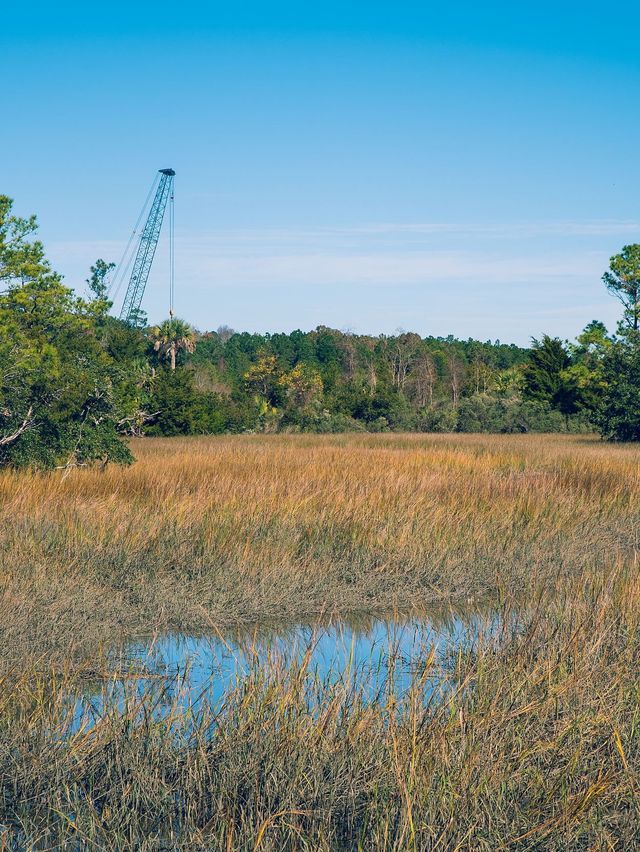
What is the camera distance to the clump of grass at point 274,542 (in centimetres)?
782

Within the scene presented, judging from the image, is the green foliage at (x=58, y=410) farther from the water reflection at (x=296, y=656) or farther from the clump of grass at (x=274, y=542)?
the water reflection at (x=296, y=656)

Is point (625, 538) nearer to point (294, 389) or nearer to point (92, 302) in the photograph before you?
point (92, 302)

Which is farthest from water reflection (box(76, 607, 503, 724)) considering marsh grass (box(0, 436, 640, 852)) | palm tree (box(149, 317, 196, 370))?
palm tree (box(149, 317, 196, 370))

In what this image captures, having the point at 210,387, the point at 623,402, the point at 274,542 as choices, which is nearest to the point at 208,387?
the point at 210,387

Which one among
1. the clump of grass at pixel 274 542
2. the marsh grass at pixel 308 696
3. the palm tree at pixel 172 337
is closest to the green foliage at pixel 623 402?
the clump of grass at pixel 274 542

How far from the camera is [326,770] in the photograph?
4.22 metres

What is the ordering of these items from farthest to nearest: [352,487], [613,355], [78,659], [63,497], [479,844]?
1. [613,355]
2. [352,487]
3. [63,497]
4. [78,659]
5. [479,844]

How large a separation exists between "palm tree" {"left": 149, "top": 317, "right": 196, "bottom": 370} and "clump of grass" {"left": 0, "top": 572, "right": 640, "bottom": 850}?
45.4m

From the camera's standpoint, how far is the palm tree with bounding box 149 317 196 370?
4975 centimetres

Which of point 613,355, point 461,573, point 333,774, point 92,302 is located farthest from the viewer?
point 92,302

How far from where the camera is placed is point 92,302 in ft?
123

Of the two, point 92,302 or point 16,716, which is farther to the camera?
point 92,302

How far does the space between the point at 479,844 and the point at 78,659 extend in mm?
3652

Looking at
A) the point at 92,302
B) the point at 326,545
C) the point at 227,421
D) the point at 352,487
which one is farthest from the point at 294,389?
the point at 326,545
